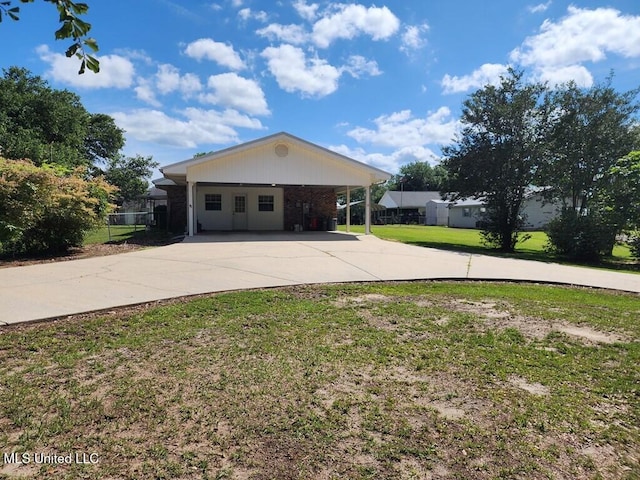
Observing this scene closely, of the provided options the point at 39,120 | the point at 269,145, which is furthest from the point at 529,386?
the point at 39,120

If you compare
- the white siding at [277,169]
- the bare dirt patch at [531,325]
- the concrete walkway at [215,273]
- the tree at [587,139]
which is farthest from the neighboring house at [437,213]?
the bare dirt patch at [531,325]

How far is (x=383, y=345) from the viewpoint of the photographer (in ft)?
13.5

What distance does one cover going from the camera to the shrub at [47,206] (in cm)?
916

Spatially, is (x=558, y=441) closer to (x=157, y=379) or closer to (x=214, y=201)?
(x=157, y=379)

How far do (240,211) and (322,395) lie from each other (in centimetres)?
1844

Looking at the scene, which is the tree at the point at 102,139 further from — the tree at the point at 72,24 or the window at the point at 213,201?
the tree at the point at 72,24

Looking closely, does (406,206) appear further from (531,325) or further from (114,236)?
(531,325)

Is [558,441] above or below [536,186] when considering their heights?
below

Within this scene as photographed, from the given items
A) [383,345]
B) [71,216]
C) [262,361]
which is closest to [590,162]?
[383,345]

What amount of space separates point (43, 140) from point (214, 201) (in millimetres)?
17902

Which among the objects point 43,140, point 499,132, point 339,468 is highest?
point 43,140

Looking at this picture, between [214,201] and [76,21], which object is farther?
[214,201]

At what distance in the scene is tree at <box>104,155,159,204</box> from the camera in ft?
137

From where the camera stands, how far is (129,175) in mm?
44188
